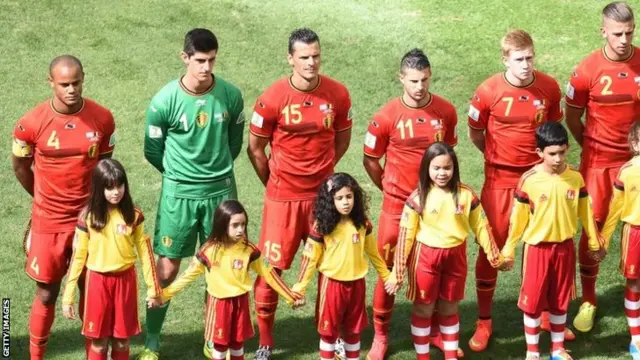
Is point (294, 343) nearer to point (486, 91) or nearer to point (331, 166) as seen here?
point (331, 166)

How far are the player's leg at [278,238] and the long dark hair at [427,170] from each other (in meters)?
0.90

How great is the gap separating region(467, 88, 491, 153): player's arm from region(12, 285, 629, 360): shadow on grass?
1.47m

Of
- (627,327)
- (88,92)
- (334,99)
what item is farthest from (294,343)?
(88,92)

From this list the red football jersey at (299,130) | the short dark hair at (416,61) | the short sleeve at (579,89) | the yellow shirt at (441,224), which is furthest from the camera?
the short sleeve at (579,89)

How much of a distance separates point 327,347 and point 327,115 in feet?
5.21

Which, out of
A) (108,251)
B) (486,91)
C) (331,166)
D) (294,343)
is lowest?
(294,343)

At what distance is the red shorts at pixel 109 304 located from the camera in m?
8.58

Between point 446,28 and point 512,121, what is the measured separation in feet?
17.9

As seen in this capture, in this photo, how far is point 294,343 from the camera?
9797 millimetres

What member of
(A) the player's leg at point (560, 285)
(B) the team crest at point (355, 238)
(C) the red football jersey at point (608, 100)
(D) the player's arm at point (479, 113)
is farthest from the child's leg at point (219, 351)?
(C) the red football jersey at point (608, 100)

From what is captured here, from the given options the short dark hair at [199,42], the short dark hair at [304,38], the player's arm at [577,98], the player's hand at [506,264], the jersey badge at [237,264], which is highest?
the short dark hair at [304,38]

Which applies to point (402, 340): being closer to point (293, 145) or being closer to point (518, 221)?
point (518, 221)

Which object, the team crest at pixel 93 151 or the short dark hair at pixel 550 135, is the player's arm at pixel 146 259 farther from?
the short dark hair at pixel 550 135

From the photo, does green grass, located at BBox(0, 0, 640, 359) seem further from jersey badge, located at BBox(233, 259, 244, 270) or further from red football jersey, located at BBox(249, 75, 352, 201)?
jersey badge, located at BBox(233, 259, 244, 270)
